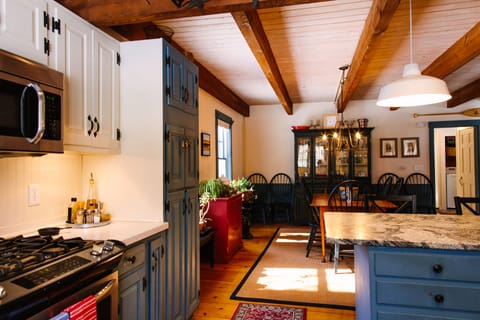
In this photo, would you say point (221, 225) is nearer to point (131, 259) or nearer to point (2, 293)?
point (131, 259)

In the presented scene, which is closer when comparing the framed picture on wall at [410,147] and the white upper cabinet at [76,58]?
the white upper cabinet at [76,58]

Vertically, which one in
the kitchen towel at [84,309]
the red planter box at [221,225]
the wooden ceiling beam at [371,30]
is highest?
the wooden ceiling beam at [371,30]

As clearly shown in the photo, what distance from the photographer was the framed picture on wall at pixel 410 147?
6.41 meters

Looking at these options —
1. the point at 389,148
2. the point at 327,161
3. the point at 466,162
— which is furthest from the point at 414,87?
the point at 466,162

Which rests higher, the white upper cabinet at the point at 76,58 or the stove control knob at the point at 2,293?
the white upper cabinet at the point at 76,58

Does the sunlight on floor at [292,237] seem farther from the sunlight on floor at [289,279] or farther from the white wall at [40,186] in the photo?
the white wall at [40,186]

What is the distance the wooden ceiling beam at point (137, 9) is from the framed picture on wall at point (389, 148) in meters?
5.32

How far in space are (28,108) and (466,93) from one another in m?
6.36

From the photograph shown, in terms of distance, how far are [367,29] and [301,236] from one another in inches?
140

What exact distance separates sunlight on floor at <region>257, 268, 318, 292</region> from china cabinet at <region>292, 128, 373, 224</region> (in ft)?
8.99

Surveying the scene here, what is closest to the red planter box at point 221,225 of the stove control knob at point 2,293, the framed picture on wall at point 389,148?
the stove control knob at point 2,293

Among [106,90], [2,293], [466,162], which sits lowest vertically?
[2,293]

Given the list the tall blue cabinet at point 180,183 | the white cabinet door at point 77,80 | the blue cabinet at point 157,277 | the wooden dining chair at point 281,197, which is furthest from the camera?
the wooden dining chair at point 281,197

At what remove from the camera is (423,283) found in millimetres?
1515
